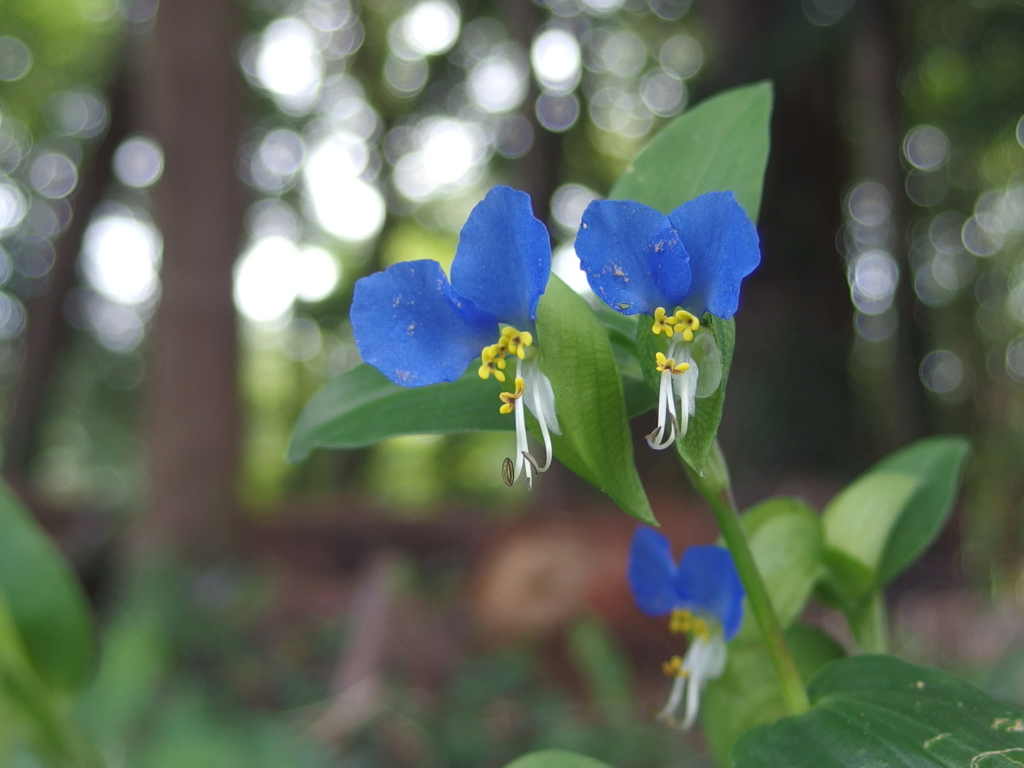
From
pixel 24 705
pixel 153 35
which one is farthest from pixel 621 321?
pixel 153 35

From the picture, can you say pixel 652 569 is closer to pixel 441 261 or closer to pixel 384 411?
pixel 384 411

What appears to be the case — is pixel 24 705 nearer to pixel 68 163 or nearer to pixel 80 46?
pixel 80 46

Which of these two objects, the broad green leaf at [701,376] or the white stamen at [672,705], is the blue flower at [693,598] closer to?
the white stamen at [672,705]

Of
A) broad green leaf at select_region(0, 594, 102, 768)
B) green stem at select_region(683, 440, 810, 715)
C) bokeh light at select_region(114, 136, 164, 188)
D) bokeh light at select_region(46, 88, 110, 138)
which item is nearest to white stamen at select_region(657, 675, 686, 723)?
green stem at select_region(683, 440, 810, 715)

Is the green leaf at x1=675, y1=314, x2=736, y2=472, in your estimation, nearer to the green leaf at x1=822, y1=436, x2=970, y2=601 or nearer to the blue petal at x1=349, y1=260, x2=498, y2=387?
the blue petal at x1=349, y1=260, x2=498, y2=387

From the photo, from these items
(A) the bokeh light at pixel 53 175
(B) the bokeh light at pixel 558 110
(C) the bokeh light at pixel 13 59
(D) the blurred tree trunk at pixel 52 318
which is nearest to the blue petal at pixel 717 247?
(B) the bokeh light at pixel 558 110

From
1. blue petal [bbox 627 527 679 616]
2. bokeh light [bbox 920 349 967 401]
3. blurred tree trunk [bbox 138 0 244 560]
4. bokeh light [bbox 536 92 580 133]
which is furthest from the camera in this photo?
bokeh light [bbox 920 349 967 401]
